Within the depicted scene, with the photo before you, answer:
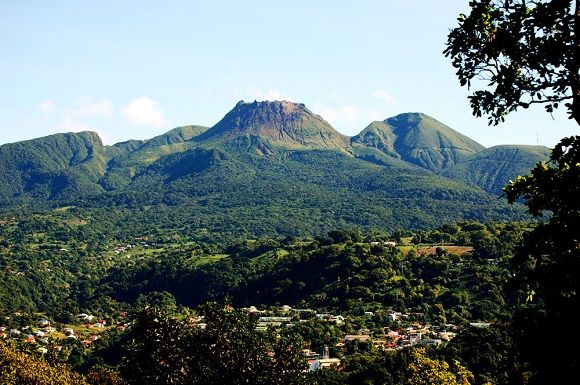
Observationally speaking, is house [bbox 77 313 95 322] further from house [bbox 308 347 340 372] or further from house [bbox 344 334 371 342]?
house [bbox 308 347 340 372]

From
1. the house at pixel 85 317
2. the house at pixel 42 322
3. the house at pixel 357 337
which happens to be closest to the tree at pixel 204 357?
the house at pixel 357 337

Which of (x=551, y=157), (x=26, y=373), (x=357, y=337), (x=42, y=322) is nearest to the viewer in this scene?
(x=551, y=157)

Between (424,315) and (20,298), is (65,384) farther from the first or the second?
(20,298)

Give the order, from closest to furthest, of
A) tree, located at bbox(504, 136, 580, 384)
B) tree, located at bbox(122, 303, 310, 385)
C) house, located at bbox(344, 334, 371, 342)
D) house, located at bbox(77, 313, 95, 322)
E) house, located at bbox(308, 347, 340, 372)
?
tree, located at bbox(504, 136, 580, 384) → tree, located at bbox(122, 303, 310, 385) → house, located at bbox(308, 347, 340, 372) → house, located at bbox(344, 334, 371, 342) → house, located at bbox(77, 313, 95, 322)

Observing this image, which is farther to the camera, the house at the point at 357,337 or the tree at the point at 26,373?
the house at the point at 357,337

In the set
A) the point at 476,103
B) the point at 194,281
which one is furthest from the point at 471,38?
the point at 194,281

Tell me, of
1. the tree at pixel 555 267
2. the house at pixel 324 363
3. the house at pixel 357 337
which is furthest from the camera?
the house at pixel 357 337

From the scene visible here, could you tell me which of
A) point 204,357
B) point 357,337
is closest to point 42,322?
point 357,337

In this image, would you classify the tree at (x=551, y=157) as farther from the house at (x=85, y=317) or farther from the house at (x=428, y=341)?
the house at (x=85, y=317)

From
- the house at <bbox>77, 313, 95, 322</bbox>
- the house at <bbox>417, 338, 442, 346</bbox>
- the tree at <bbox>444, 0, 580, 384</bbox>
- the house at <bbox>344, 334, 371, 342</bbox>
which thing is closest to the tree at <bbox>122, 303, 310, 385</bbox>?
the tree at <bbox>444, 0, 580, 384</bbox>

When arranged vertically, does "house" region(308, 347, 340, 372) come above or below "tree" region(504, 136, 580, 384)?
below

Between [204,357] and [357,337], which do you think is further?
[357,337]

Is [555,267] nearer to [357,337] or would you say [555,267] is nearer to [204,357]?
[204,357]
